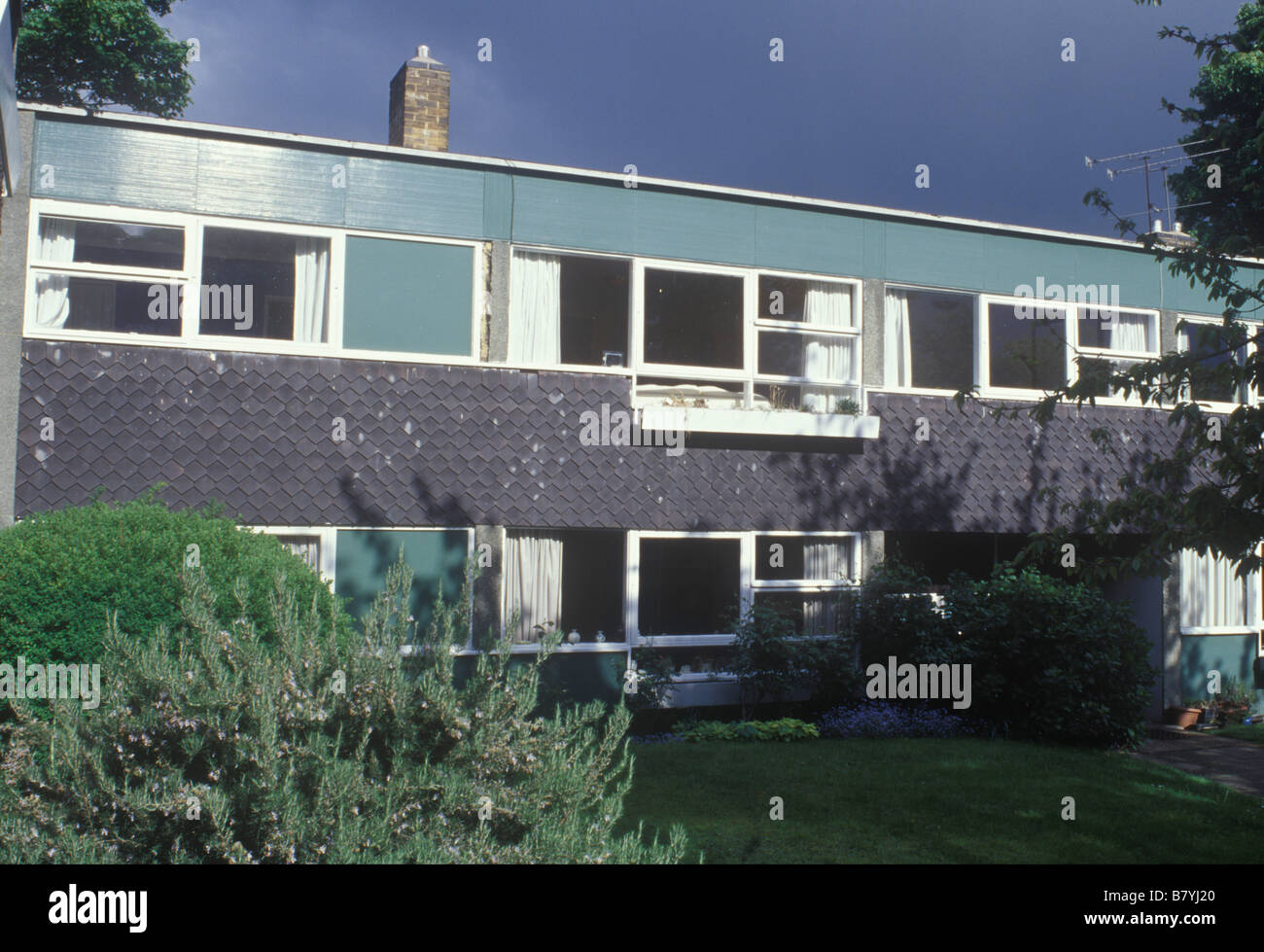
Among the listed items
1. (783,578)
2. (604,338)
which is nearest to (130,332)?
(604,338)

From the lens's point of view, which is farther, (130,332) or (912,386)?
(912,386)

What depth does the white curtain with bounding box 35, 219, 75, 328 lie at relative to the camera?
33.8 ft

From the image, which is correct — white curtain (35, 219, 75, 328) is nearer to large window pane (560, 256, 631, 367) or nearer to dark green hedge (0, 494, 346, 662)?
dark green hedge (0, 494, 346, 662)

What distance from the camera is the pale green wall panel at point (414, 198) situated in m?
11.4

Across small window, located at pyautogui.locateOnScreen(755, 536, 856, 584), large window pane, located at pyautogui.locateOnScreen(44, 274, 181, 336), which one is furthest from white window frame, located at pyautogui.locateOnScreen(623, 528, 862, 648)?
large window pane, located at pyautogui.locateOnScreen(44, 274, 181, 336)

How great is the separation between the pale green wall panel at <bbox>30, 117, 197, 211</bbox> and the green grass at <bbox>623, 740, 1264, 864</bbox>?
6.99 meters

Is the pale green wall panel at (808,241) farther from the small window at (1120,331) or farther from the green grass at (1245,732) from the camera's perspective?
the green grass at (1245,732)

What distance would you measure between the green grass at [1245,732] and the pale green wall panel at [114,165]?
1328 centimetres

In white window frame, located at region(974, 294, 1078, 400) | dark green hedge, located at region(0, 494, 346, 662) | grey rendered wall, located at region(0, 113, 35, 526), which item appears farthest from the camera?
white window frame, located at region(974, 294, 1078, 400)

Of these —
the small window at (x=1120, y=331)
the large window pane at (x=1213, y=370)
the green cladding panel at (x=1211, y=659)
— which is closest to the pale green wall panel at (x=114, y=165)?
the large window pane at (x=1213, y=370)

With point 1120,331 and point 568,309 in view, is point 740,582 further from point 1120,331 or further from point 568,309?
point 1120,331

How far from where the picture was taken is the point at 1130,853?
23.9 feet

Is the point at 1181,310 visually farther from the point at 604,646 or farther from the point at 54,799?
the point at 54,799

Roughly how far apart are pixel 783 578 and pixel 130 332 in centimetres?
740
